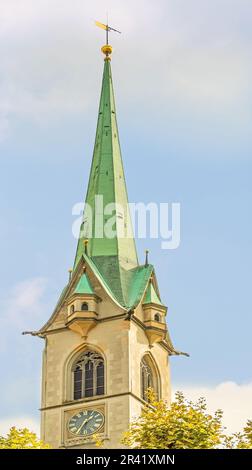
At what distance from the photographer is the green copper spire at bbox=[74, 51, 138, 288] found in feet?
212

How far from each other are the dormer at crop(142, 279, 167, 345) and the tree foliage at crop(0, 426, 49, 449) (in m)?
24.7

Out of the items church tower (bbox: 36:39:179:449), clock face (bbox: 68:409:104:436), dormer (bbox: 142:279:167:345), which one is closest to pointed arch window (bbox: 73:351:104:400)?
church tower (bbox: 36:39:179:449)

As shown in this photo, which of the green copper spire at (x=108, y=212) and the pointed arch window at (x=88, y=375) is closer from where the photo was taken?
the pointed arch window at (x=88, y=375)

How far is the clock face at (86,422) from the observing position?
5722 cm

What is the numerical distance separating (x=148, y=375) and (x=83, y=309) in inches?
203

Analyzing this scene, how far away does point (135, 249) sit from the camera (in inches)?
2611

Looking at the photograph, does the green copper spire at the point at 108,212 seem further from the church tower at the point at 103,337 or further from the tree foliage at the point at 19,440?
the tree foliage at the point at 19,440

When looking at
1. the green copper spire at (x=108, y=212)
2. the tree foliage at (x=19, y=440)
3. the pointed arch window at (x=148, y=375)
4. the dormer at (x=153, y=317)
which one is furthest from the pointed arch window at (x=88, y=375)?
the tree foliage at (x=19, y=440)

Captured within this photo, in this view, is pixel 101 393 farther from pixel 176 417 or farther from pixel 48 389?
pixel 176 417

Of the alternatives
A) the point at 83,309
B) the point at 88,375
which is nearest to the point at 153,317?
the point at 83,309

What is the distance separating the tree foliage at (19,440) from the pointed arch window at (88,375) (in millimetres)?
21644
